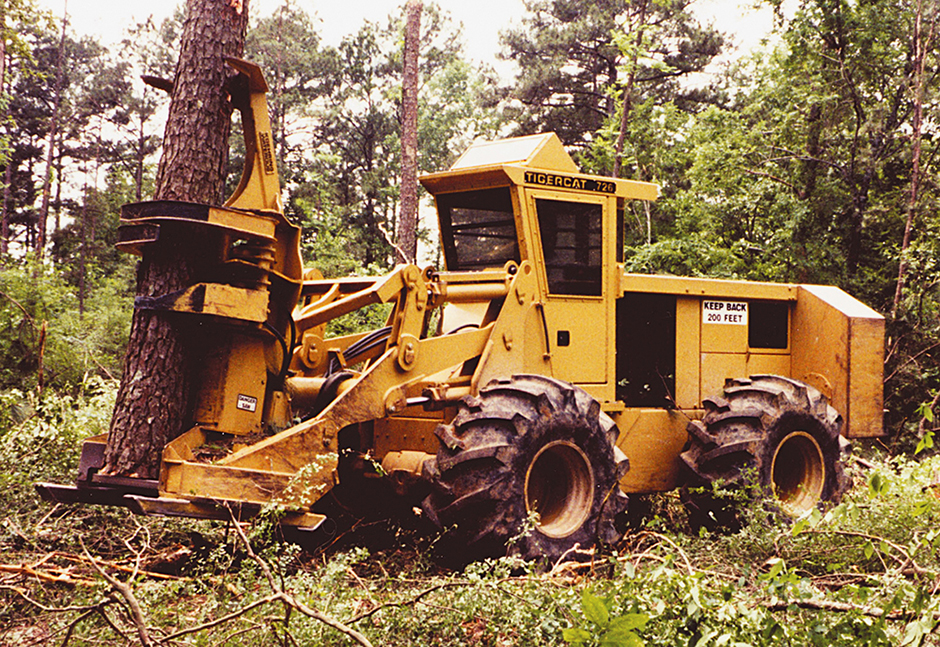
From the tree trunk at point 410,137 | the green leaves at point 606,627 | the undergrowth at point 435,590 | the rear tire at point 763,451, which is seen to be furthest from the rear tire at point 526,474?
the tree trunk at point 410,137

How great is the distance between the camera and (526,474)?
19.4ft

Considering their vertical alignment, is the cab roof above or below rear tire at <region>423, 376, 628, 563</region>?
above

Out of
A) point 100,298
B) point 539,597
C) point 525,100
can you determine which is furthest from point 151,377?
point 100,298

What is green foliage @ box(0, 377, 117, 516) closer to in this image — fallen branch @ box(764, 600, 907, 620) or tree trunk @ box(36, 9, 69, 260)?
fallen branch @ box(764, 600, 907, 620)

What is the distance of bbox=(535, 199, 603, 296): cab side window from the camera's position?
725cm

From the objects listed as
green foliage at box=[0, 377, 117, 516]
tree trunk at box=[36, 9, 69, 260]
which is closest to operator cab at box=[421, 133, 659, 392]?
A: green foliage at box=[0, 377, 117, 516]

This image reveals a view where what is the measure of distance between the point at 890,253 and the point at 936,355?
2169 millimetres

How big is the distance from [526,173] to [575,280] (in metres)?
1.02

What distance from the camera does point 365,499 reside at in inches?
281

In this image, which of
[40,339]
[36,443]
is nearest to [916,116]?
[40,339]

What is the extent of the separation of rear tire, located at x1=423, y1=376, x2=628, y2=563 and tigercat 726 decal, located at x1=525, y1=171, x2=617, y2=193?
170 cm

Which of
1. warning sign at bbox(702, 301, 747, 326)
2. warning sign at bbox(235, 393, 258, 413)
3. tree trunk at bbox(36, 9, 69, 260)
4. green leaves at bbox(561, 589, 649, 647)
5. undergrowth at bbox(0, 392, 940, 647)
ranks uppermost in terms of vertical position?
tree trunk at bbox(36, 9, 69, 260)

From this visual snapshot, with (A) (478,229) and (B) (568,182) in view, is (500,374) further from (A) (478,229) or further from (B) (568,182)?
(B) (568,182)

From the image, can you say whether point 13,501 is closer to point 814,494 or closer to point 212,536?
point 212,536
